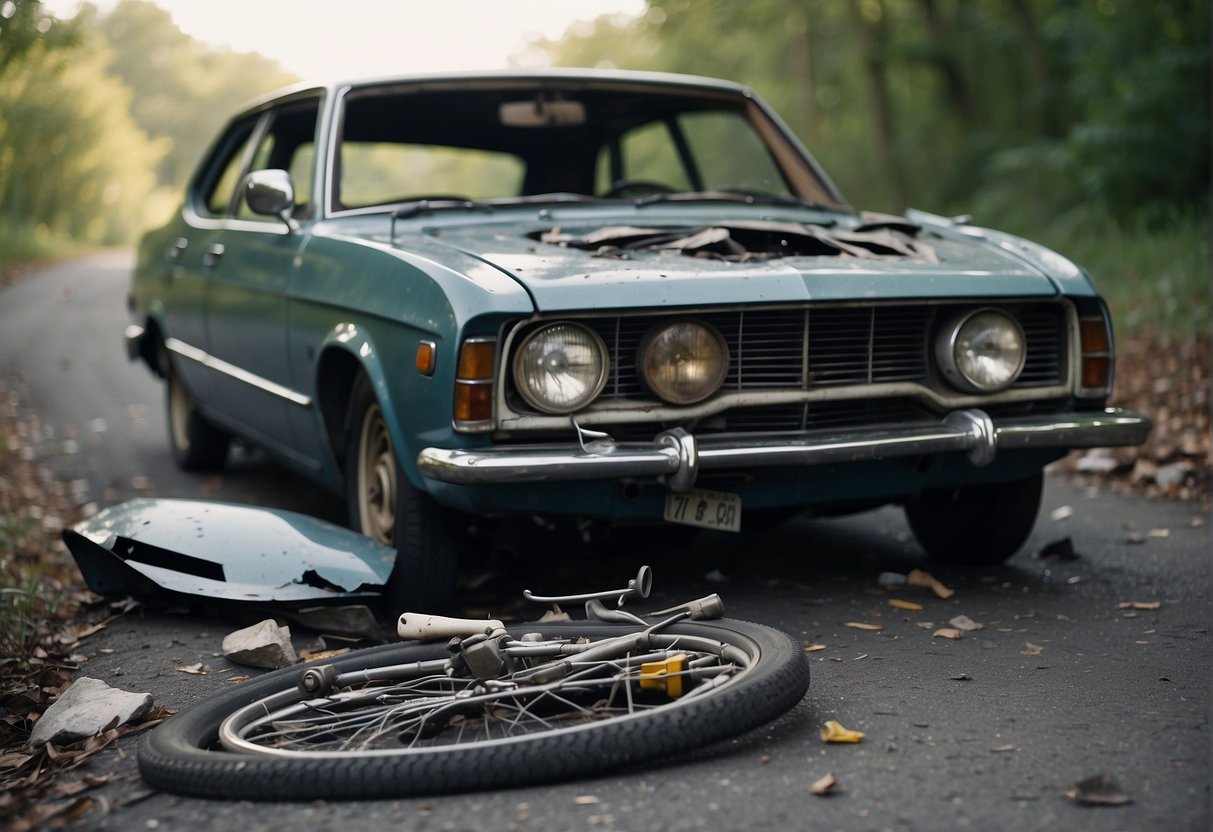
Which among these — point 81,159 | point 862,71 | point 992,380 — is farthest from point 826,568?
point 81,159

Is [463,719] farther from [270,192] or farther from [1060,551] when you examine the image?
[1060,551]

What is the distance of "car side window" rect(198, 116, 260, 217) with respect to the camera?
6512mm

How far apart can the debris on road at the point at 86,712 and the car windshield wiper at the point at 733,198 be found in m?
2.55

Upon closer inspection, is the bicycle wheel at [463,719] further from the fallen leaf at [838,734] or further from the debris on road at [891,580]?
the debris on road at [891,580]

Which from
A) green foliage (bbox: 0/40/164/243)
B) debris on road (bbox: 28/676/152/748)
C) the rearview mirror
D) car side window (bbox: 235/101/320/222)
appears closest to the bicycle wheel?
debris on road (bbox: 28/676/152/748)

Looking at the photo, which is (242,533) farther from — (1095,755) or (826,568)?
(1095,755)

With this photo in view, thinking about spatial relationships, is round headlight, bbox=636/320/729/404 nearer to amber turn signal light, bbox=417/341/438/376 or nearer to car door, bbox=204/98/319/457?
amber turn signal light, bbox=417/341/438/376

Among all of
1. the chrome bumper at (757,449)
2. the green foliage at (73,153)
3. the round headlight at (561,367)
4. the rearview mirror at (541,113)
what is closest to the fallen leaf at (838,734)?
the chrome bumper at (757,449)

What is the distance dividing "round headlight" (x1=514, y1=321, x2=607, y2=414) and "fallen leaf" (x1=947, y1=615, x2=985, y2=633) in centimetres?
124

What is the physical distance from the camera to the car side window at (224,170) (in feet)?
21.4

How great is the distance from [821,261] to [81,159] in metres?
31.3

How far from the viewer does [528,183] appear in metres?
6.13

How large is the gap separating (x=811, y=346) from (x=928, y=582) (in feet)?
3.30

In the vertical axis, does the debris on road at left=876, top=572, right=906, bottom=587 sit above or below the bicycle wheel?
below
